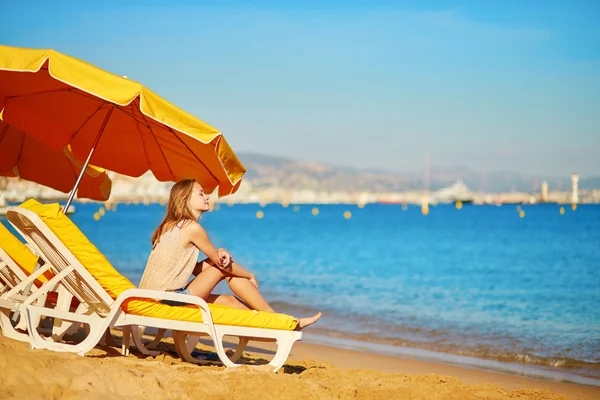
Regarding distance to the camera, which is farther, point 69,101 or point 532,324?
point 532,324

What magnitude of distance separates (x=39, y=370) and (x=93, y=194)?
442cm

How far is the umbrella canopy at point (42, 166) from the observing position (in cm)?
820

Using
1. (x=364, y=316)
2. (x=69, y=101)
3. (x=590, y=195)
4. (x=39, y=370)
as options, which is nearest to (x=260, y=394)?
(x=39, y=370)

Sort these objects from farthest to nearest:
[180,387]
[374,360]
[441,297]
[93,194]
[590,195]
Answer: [590,195]
[441,297]
[93,194]
[374,360]
[180,387]

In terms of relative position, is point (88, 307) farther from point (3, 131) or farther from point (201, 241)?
point (3, 131)

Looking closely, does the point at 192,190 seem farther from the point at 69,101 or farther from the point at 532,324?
the point at 532,324

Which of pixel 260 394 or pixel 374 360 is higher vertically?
pixel 260 394

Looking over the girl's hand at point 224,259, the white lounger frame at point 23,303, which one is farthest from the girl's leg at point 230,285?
the white lounger frame at point 23,303

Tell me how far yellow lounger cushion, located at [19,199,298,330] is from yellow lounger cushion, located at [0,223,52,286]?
5.14 ft

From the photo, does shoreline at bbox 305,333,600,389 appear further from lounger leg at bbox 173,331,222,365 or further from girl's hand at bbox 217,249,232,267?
girl's hand at bbox 217,249,232,267

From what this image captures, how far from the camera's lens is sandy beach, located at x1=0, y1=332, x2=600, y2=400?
411 cm

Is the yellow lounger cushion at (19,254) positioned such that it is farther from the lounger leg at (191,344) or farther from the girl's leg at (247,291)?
the girl's leg at (247,291)

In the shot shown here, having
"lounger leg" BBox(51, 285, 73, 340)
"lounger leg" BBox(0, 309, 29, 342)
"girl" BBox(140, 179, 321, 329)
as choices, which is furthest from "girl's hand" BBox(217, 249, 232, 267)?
"lounger leg" BBox(0, 309, 29, 342)

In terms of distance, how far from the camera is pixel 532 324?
1161 centimetres
